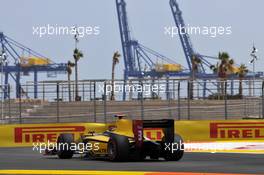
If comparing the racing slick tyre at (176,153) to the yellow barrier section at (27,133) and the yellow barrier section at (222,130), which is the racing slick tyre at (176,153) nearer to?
the yellow barrier section at (27,133)

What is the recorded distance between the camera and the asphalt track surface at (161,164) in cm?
1555

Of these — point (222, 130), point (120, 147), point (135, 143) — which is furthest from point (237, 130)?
point (120, 147)

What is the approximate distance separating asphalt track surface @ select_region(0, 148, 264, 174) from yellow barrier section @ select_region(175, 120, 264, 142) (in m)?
8.16

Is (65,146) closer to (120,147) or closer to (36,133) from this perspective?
(120,147)

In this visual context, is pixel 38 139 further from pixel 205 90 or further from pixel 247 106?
pixel 247 106

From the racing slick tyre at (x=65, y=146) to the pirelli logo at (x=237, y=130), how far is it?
32.9 ft

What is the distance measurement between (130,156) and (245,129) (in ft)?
37.9

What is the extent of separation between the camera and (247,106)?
3459 cm

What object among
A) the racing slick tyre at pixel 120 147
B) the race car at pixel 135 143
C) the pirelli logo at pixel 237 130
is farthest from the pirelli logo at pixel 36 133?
the racing slick tyre at pixel 120 147

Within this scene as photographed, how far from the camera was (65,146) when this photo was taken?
64.3 feet

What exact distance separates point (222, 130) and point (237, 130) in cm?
62

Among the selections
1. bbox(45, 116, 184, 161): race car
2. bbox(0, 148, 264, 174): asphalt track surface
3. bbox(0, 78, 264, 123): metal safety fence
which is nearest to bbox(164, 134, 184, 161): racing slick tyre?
bbox(45, 116, 184, 161): race car

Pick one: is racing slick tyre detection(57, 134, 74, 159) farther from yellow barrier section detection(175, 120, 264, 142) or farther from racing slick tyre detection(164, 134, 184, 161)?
yellow barrier section detection(175, 120, 264, 142)

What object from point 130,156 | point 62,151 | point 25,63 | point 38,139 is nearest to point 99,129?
point 38,139
